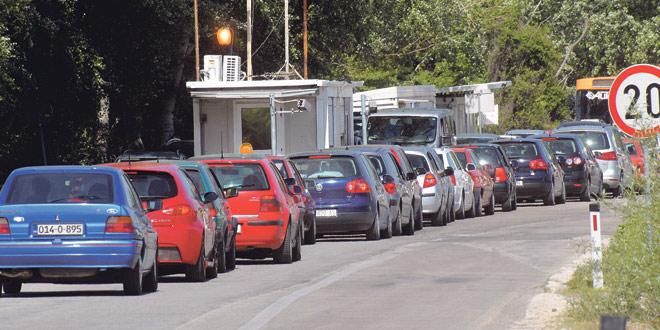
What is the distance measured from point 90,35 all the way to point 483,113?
20.1m

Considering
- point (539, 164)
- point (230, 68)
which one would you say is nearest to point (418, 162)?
point (539, 164)

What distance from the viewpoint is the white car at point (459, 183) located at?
3388 cm

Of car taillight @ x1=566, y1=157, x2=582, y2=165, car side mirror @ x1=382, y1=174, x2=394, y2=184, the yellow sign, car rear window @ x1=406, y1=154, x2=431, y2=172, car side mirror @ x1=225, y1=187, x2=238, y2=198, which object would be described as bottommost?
car side mirror @ x1=225, y1=187, x2=238, y2=198

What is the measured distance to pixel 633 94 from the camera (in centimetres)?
1573

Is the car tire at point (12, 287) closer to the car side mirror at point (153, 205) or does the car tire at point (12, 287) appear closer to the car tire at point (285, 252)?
the car side mirror at point (153, 205)

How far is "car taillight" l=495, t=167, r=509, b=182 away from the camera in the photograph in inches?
1443

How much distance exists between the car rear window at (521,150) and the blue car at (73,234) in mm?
23115

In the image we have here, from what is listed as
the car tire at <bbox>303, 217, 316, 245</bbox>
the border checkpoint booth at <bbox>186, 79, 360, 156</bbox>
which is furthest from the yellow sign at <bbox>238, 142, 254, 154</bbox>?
the car tire at <bbox>303, 217, 316, 245</bbox>

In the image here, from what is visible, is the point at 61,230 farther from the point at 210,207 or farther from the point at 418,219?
the point at 418,219

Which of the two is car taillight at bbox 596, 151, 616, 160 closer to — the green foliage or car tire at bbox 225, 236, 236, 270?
car tire at bbox 225, 236, 236, 270

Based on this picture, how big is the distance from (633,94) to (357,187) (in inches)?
409

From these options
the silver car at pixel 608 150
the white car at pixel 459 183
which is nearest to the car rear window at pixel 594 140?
the silver car at pixel 608 150

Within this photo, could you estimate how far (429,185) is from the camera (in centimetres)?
3114

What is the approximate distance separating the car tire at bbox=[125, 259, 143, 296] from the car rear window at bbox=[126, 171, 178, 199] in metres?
1.90
